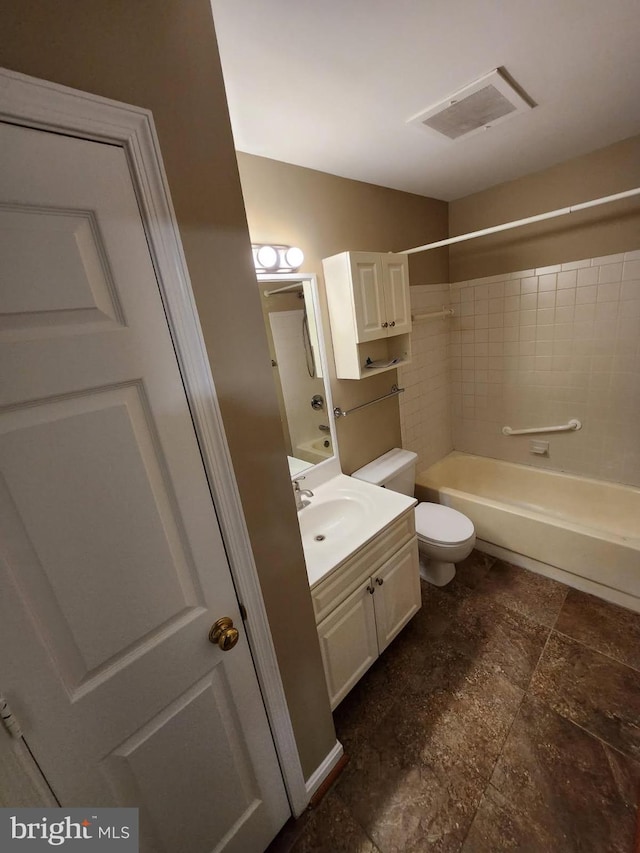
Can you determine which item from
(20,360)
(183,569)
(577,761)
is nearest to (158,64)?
(20,360)

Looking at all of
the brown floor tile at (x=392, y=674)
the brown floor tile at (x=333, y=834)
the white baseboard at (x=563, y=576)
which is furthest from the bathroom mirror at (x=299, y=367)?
the white baseboard at (x=563, y=576)

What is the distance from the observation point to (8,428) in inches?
19.7

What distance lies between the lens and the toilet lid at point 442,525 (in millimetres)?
1826

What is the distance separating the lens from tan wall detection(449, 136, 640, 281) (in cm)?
184

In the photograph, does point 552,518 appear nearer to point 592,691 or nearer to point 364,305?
point 592,691

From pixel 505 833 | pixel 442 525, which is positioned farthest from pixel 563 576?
pixel 505 833

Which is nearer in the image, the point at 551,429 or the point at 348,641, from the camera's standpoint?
the point at 348,641

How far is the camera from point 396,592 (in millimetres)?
1517

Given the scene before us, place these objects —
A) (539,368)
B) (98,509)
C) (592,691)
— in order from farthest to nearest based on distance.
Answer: (539,368)
(592,691)
(98,509)

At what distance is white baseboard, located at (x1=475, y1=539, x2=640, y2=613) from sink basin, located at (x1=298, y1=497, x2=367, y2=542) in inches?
47.8

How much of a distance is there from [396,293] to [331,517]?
1288 mm

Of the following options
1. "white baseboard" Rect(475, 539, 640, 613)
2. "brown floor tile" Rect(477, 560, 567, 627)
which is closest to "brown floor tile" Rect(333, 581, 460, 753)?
"brown floor tile" Rect(477, 560, 567, 627)

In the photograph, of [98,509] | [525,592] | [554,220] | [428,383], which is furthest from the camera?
[428,383]

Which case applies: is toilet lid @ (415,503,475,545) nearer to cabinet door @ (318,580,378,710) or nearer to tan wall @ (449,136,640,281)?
cabinet door @ (318,580,378,710)
